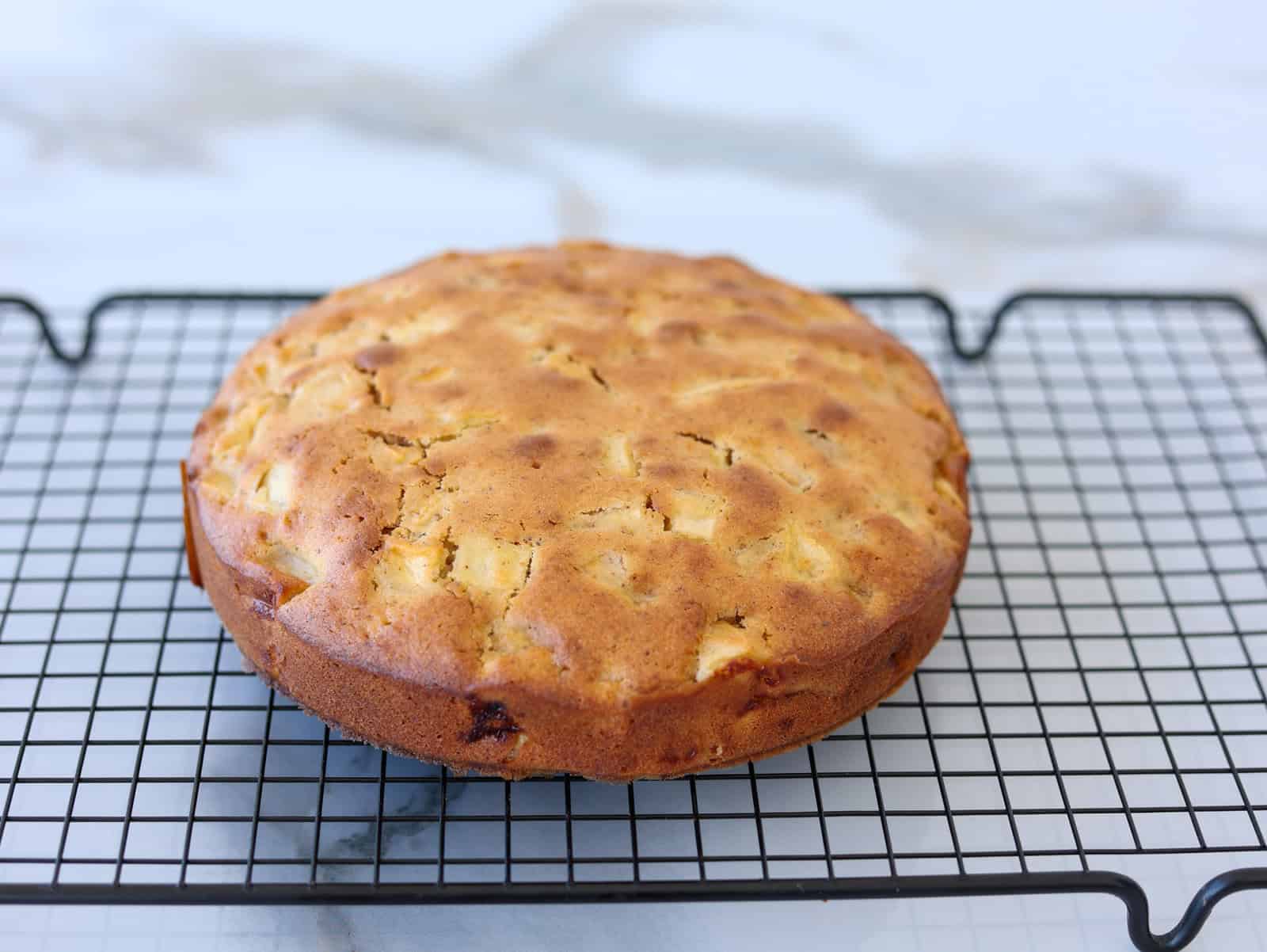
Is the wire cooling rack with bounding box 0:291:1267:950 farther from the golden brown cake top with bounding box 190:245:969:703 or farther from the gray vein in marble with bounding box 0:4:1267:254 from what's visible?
the gray vein in marble with bounding box 0:4:1267:254

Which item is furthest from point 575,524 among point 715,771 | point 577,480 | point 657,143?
point 657,143

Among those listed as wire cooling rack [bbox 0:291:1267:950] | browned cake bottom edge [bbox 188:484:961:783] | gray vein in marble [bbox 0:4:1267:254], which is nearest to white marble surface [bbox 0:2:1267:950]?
gray vein in marble [bbox 0:4:1267:254]

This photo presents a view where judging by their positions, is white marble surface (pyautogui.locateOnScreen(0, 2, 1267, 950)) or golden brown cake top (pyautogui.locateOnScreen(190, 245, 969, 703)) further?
white marble surface (pyautogui.locateOnScreen(0, 2, 1267, 950))

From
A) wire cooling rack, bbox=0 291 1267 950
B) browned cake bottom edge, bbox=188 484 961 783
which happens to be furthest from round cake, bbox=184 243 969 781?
wire cooling rack, bbox=0 291 1267 950

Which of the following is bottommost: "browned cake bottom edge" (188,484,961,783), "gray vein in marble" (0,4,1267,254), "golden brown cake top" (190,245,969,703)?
"gray vein in marble" (0,4,1267,254)

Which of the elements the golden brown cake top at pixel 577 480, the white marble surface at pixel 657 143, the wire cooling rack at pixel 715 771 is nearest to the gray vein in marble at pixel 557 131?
the white marble surface at pixel 657 143

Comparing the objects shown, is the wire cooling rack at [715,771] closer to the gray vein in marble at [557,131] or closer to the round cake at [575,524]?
the round cake at [575,524]

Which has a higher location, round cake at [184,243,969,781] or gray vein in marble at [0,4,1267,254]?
round cake at [184,243,969,781]
